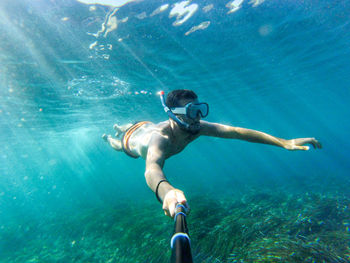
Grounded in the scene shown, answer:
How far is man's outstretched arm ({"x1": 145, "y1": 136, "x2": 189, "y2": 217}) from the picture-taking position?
72.6 inches

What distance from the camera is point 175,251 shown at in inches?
46.8

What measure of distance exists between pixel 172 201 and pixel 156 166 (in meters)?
1.19

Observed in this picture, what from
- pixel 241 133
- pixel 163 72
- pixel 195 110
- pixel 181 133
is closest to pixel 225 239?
pixel 241 133

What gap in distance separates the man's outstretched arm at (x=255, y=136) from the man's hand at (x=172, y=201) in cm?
311

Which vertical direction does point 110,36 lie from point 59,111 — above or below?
below

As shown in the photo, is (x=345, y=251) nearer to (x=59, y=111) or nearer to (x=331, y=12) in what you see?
(x=331, y=12)

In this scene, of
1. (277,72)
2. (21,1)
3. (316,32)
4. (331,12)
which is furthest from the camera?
(277,72)

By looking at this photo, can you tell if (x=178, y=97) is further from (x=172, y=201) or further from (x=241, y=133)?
(x=172, y=201)

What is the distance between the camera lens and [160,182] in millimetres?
2412

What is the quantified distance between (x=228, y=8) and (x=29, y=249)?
20.4 metres

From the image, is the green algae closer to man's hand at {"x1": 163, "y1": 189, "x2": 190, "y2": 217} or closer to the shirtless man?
the shirtless man

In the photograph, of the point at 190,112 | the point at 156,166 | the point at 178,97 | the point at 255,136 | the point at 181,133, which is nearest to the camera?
the point at 156,166

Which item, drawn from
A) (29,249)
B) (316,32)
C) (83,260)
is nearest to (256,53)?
(316,32)

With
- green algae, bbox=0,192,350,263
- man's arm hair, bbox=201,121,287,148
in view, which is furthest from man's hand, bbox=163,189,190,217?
green algae, bbox=0,192,350,263
